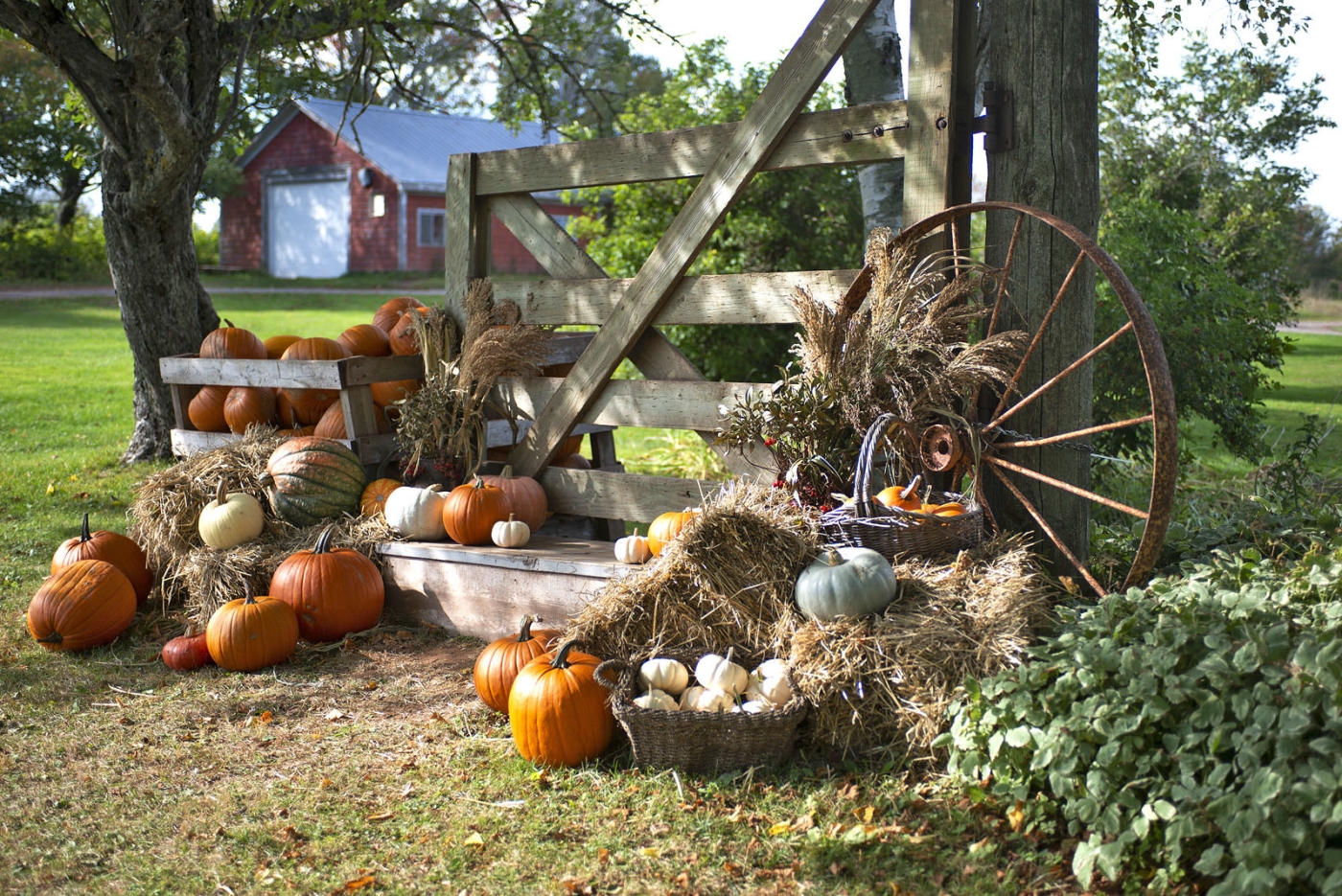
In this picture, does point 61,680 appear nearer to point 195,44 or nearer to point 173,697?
point 173,697

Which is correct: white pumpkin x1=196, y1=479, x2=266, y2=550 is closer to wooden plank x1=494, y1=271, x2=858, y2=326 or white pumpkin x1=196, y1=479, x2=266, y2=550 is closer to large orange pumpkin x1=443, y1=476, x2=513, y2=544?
large orange pumpkin x1=443, y1=476, x2=513, y2=544

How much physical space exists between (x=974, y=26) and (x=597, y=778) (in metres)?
3.13

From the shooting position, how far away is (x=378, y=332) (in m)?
6.25

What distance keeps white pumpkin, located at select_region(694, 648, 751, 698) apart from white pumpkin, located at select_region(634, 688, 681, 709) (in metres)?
0.14

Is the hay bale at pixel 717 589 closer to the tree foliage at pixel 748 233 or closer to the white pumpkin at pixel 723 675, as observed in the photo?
the white pumpkin at pixel 723 675

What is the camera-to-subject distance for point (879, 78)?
608 centimetres

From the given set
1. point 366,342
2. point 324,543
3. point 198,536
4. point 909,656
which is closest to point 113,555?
point 198,536

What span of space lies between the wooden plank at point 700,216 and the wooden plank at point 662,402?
0.08 metres

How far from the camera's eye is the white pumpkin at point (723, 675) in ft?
11.6

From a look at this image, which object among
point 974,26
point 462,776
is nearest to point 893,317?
point 974,26

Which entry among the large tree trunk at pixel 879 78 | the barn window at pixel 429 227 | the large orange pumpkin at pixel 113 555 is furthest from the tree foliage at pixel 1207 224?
the barn window at pixel 429 227

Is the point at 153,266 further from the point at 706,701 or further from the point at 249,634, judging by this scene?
the point at 706,701

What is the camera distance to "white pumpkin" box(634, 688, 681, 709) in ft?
11.4

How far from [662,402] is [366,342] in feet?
6.67
